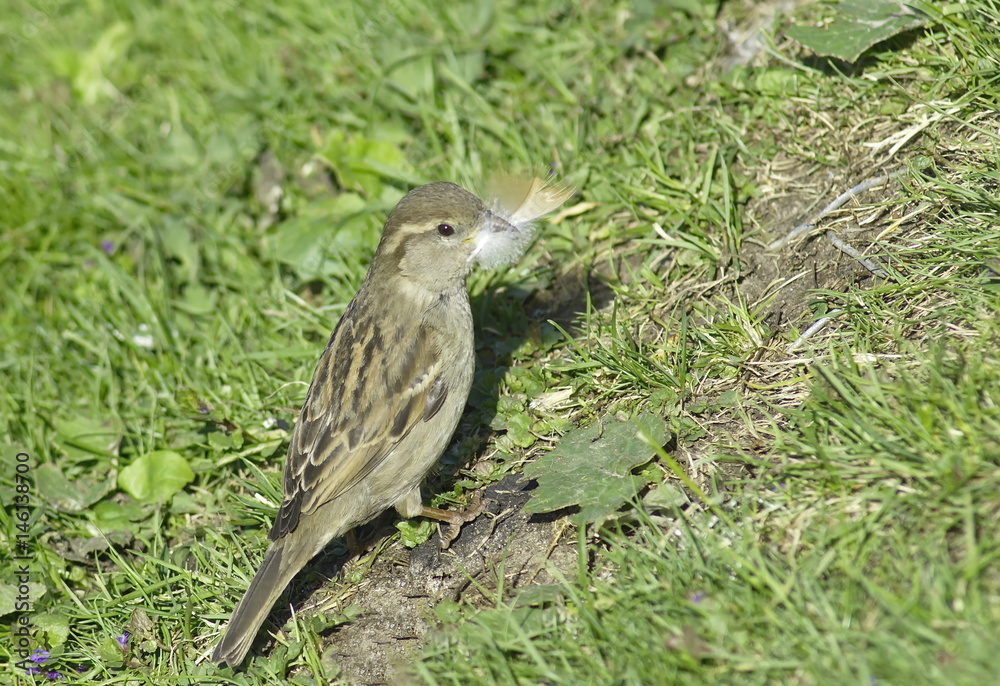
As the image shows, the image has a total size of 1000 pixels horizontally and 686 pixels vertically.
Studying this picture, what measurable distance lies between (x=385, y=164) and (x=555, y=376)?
2282 mm

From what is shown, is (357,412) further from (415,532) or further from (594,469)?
(594,469)

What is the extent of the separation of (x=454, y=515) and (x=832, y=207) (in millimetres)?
2590

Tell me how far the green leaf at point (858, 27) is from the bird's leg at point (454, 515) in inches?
125

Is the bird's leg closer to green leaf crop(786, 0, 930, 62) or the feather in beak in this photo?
the feather in beak

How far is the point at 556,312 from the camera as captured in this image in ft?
18.6

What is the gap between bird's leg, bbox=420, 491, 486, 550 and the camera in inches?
181

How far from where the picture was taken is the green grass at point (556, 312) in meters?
3.35

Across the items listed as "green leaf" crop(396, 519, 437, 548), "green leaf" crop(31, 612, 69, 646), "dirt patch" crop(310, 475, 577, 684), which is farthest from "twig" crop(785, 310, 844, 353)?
"green leaf" crop(31, 612, 69, 646)

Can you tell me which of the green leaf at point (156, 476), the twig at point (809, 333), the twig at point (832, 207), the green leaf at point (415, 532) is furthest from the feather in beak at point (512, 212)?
the green leaf at point (156, 476)

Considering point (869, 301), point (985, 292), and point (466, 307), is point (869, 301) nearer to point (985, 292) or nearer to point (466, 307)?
point (985, 292)

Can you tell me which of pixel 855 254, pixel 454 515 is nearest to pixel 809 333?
pixel 855 254

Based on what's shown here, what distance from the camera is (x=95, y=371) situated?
614 centimetres

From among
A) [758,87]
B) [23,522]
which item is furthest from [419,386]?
[758,87]

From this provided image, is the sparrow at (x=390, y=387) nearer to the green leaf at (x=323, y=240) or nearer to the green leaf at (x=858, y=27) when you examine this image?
the green leaf at (x=323, y=240)
